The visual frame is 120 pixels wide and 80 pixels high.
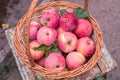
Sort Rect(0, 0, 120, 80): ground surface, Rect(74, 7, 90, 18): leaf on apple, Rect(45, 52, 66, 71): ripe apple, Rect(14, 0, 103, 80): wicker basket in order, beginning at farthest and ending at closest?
Rect(0, 0, 120, 80): ground surface
Rect(74, 7, 90, 18): leaf on apple
Rect(45, 52, 66, 71): ripe apple
Rect(14, 0, 103, 80): wicker basket

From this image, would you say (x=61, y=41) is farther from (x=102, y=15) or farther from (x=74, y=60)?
(x=102, y=15)

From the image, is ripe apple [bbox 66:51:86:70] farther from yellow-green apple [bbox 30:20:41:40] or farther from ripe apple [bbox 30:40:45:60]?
yellow-green apple [bbox 30:20:41:40]

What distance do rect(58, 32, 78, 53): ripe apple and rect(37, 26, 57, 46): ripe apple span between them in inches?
1.8

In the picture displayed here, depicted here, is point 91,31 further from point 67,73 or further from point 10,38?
point 10,38

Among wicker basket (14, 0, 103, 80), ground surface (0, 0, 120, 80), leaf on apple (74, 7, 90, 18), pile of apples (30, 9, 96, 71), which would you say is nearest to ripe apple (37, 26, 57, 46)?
pile of apples (30, 9, 96, 71)

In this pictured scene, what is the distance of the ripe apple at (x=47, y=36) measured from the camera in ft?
5.91

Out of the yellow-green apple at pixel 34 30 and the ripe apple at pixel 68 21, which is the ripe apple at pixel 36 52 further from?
the ripe apple at pixel 68 21

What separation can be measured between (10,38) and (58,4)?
44 cm

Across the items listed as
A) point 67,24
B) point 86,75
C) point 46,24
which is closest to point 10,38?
point 46,24

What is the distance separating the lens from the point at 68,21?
1.83 meters

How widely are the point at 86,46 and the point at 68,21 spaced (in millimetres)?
200

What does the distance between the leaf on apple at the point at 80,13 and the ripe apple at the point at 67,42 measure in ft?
0.61

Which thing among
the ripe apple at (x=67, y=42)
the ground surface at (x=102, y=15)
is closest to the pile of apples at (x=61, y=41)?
the ripe apple at (x=67, y=42)

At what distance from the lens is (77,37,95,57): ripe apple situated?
1.81 meters
